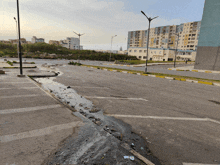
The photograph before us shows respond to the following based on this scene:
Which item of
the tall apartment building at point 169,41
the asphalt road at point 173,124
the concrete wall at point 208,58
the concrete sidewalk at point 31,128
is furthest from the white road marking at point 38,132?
the tall apartment building at point 169,41

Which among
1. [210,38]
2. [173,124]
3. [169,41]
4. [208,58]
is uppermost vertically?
[169,41]

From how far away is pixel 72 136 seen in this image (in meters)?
→ 4.09

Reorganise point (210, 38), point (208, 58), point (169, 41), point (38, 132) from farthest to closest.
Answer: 1. point (169, 41)
2. point (208, 58)
3. point (210, 38)
4. point (38, 132)

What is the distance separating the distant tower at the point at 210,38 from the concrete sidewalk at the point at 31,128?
33.3 meters

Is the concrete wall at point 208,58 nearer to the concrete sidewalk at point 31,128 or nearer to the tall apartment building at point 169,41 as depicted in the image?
the concrete sidewalk at point 31,128

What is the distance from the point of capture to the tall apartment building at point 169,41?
2813 inches

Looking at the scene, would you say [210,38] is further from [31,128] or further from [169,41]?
[169,41]

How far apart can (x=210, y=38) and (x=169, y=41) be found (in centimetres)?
7576

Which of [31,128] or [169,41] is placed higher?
[169,41]

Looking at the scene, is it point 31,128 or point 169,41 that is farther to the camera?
point 169,41

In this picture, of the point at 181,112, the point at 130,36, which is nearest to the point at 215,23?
the point at 181,112

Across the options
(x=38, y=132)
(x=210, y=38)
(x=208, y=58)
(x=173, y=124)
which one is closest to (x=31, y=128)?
(x=38, y=132)

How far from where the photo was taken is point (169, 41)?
98750 millimetres

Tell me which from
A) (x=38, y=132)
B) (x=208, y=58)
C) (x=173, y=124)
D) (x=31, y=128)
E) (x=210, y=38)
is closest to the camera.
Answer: (x=38, y=132)
